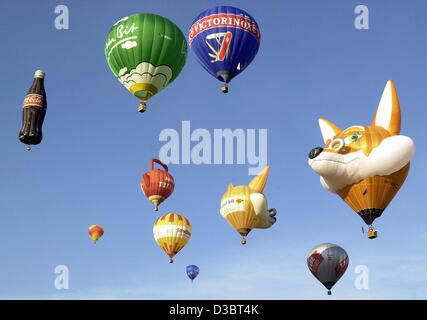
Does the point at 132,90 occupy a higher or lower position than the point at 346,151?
higher

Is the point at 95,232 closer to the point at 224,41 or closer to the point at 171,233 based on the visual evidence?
the point at 171,233

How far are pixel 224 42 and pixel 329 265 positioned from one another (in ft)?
32.1

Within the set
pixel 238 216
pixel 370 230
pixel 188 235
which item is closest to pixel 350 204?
pixel 370 230

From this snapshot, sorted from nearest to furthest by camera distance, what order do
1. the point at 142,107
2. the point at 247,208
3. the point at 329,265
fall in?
the point at 142,107 < the point at 329,265 < the point at 247,208

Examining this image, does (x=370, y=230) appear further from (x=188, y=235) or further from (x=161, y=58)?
(x=188, y=235)

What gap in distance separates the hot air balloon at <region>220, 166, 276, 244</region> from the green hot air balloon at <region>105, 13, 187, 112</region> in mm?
7110

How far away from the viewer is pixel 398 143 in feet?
70.7

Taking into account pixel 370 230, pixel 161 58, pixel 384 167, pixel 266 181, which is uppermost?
pixel 161 58

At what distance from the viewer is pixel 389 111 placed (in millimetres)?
22875

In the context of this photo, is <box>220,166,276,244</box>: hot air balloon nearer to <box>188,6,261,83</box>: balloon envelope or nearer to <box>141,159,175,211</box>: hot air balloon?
<box>141,159,175,211</box>: hot air balloon

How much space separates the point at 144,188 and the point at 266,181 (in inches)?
221

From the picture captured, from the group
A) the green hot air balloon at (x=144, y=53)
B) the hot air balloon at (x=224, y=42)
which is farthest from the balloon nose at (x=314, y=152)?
the green hot air balloon at (x=144, y=53)

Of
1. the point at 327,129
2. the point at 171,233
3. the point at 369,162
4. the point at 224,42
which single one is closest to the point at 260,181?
the point at 171,233

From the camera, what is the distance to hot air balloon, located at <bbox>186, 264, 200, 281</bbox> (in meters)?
36.8
